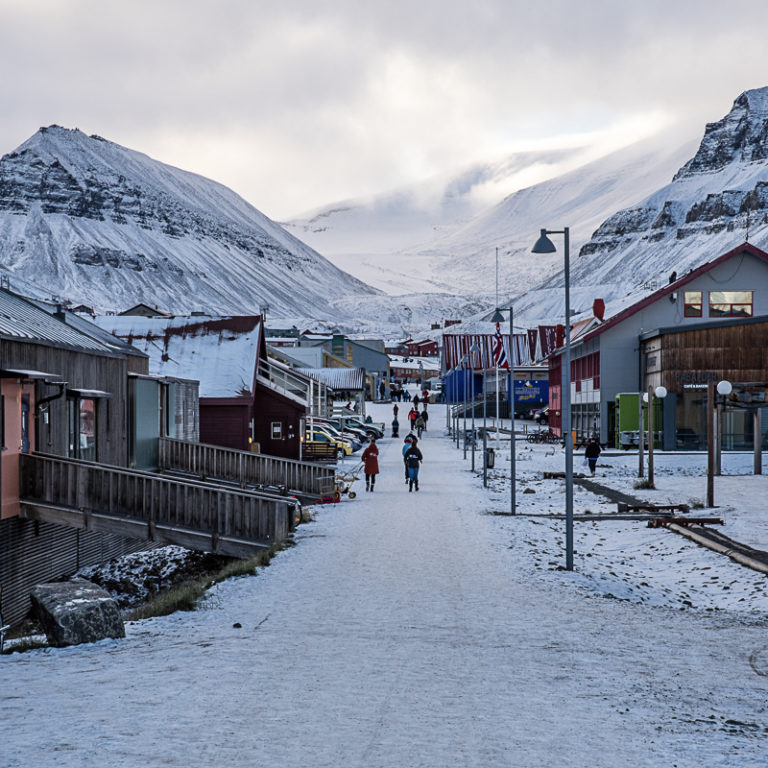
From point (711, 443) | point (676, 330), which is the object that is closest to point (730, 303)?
point (676, 330)

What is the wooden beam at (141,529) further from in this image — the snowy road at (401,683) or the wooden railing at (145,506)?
the snowy road at (401,683)

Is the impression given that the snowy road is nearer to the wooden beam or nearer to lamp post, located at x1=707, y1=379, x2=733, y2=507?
the wooden beam

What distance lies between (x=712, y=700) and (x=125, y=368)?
70.6ft

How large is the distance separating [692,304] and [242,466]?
33.8 meters

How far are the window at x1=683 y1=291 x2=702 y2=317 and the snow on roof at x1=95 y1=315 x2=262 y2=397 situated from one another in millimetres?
25568

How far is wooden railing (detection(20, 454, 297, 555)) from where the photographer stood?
1884 cm

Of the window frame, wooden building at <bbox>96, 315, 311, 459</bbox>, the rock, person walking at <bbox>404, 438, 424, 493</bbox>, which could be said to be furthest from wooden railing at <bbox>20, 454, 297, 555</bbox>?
the window frame

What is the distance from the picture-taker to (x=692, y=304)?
5297 centimetres

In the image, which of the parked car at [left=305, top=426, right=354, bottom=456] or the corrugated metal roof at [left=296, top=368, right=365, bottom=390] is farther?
the corrugated metal roof at [left=296, top=368, right=365, bottom=390]

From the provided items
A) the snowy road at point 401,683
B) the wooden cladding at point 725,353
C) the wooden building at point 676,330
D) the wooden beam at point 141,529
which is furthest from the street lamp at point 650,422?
the snowy road at point 401,683

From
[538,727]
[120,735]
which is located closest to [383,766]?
[538,727]

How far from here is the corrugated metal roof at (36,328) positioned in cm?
1933

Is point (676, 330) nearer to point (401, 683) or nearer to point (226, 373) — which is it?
point (226, 373)

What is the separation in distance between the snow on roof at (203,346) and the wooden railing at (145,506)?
68.5 ft
